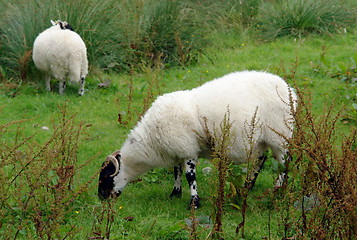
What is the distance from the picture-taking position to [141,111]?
8.77 m

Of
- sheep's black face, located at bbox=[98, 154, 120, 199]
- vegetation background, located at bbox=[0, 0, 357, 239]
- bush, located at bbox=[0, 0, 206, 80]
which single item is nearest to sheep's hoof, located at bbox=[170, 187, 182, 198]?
vegetation background, located at bbox=[0, 0, 357, 239]

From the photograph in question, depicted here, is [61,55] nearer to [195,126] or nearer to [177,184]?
[177,184]

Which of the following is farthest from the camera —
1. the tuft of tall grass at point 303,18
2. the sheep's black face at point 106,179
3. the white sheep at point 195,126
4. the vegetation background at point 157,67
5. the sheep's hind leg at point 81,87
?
the tuft of tall grass at point 303,18

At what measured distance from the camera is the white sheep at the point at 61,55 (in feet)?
30.6

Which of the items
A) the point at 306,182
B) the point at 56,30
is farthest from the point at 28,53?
the point at 306,182

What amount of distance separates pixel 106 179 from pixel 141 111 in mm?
3018

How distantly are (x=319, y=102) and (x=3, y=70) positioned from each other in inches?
244

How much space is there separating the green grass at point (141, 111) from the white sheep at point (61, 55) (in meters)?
0.43

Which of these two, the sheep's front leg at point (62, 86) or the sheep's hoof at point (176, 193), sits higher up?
the sheep's hoof at point (176, 193)

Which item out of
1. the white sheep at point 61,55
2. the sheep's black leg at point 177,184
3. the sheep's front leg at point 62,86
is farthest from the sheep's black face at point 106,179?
the sheep's front leg at point 62,86

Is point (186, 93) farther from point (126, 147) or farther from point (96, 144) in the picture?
point (96, 144)

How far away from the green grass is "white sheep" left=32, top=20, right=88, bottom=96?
1.40 feet

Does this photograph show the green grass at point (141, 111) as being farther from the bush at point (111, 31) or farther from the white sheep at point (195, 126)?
the bush at point (111, 31)

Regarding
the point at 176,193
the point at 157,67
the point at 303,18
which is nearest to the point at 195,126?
the point at 176,193
